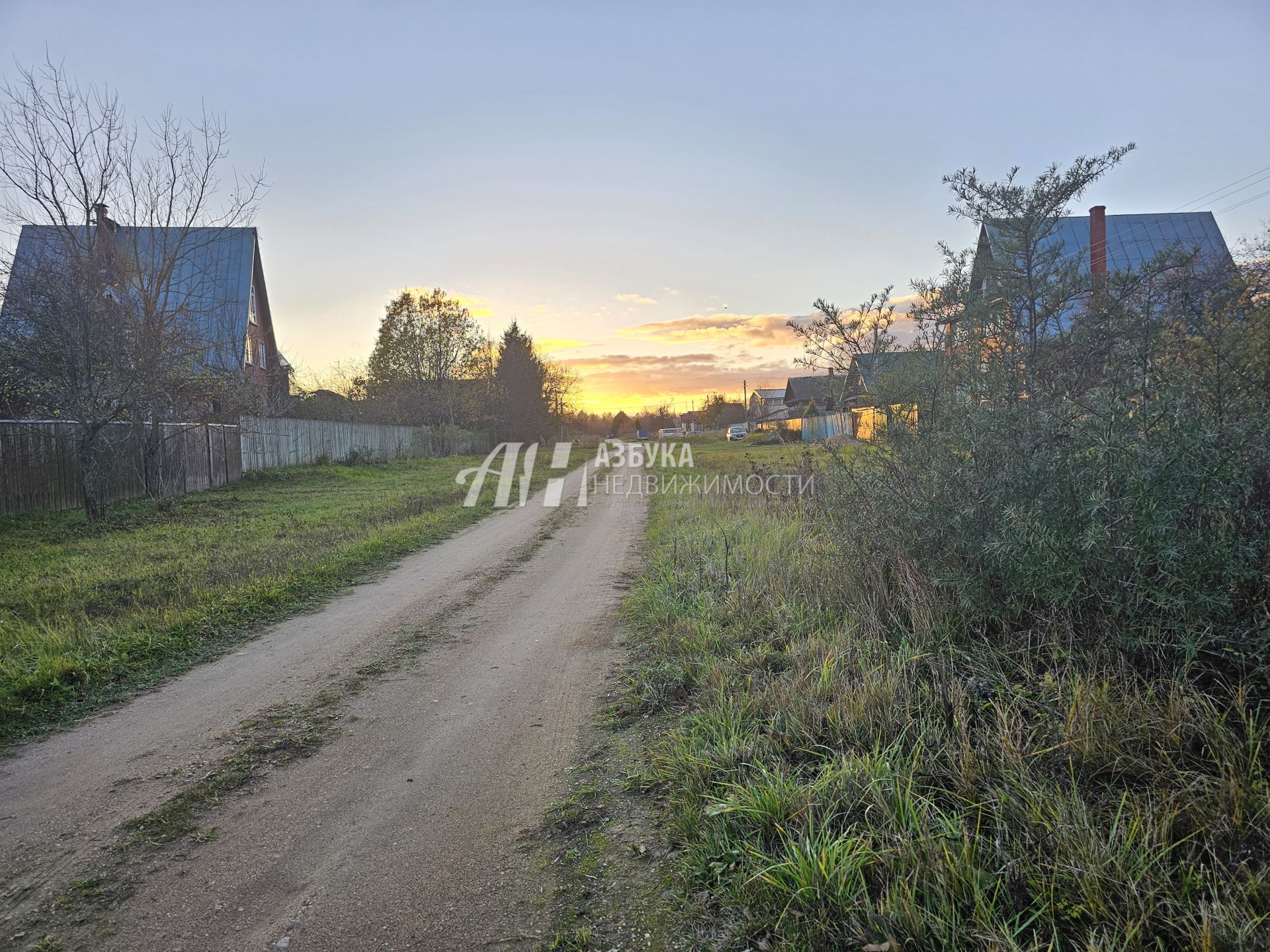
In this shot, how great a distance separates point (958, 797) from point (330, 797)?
2.90 meters

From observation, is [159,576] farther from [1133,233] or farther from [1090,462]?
[1133,233]

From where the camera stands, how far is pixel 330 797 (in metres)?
3.39

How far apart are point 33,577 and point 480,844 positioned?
321 inches

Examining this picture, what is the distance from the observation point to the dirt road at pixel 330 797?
2.54 m

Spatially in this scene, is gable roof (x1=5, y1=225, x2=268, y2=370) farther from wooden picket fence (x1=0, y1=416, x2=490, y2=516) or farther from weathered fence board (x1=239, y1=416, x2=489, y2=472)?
weathered fence board (x1=239, y1=416, x2=489, y2=472)

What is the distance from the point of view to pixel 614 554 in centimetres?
984

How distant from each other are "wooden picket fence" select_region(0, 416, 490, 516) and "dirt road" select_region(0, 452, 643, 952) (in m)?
10.3

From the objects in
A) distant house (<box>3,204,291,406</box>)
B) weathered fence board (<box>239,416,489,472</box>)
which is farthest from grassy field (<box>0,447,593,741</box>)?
weathered fence board (<box>239,416,489,472</box>)

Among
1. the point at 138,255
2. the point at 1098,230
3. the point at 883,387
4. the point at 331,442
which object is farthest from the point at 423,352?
the point at 883,387

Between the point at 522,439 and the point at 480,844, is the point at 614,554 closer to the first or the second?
the point at 480,844

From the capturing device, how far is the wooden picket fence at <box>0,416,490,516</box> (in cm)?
1270

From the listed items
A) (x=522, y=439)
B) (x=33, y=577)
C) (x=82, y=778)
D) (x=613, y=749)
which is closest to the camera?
(x=82, y=778)

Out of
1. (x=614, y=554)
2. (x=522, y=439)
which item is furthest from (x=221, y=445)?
(x=522, y=439)

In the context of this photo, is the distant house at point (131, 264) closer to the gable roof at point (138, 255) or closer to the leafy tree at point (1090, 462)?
the gable roof at point (138, 255)
